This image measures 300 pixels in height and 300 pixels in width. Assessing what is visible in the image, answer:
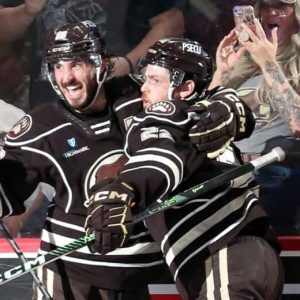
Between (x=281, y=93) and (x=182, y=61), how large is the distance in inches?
26.0

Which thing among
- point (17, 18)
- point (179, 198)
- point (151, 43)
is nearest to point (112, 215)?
point (179, 198)

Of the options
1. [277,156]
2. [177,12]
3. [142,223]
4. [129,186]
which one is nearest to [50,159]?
[142,223]

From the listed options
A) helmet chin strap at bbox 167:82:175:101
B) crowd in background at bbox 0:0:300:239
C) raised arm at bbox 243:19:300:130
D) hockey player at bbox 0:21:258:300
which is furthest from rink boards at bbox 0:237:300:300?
helmet chin strap at bbox 167:82:175:101

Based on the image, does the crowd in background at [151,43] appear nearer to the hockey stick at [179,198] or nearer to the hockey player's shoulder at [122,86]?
the hockey player's shoulder at [122,86]

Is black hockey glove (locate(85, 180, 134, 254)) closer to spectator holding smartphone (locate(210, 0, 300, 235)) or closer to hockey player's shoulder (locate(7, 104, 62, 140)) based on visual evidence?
hockey player's shoulder (locate(7, 104, 62, 140))

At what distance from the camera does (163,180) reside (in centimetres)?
174

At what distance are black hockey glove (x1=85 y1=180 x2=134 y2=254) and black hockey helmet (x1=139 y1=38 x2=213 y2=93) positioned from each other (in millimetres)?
347

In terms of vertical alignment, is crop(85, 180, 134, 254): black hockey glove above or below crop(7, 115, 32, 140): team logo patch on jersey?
below

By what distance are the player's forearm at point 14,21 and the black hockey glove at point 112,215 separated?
986mm

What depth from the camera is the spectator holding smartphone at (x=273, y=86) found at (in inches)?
98.6

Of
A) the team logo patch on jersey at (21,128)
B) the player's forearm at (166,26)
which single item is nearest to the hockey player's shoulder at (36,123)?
the team logo patch on jersey at (21,128)

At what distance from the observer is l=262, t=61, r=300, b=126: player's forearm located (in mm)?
2514

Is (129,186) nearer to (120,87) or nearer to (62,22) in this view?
(120,87)

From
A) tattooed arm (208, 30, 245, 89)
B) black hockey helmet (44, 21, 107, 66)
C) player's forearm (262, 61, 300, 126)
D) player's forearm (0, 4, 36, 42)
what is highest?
black hockey helmet (44, 21, 107, 66)
